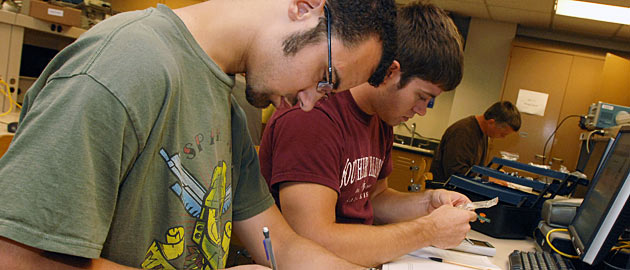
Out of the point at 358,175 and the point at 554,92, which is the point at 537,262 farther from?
the point at 554,92

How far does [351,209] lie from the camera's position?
1.32 meters

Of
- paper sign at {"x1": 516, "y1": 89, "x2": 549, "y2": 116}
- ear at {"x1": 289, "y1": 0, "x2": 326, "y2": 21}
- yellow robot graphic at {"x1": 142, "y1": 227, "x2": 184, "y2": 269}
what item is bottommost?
yellow robot graphic at {"x1": 142, "y1": 227, "x2": 184, "y2": 269}

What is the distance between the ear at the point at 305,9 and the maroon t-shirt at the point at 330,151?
0.46 metres

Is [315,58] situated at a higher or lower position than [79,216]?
higher

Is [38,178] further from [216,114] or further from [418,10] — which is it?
[418,10]

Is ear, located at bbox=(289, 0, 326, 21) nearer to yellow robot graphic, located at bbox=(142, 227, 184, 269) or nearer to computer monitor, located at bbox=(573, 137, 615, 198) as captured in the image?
yellow robot graphic, located at bbox=(142, 227, 184, 269)

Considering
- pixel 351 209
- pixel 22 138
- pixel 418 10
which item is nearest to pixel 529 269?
pixel 351 209

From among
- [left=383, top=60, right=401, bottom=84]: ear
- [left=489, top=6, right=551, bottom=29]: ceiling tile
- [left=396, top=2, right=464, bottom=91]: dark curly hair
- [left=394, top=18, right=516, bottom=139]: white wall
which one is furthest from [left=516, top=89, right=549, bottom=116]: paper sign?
[left=383, top=60, right=401, bottom=84]: ear

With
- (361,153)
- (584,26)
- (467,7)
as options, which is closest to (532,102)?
(584,26)

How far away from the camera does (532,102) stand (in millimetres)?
5219

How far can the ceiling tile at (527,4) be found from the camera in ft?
14.1

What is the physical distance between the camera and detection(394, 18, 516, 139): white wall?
5.39m

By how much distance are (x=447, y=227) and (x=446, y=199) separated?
1.24ft

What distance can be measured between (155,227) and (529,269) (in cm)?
97
